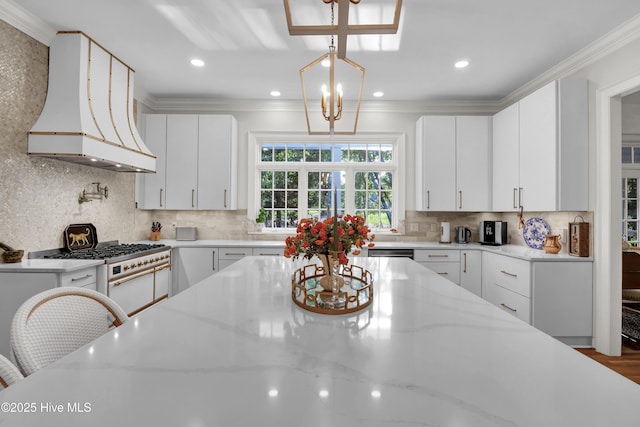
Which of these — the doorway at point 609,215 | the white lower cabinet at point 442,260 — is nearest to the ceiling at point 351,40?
the doorway at point 609,215

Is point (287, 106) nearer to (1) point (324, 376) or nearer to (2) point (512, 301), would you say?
(2) point (512, 301)

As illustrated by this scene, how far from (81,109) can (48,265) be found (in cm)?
123

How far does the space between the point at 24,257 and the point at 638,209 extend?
6.93 meters

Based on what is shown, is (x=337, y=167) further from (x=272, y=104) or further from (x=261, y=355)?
(x=261, y=355)

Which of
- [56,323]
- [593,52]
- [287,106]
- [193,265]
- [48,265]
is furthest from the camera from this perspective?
[287,106]

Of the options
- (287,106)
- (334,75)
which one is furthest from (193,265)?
(334,75)

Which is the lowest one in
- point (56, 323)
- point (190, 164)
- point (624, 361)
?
point (624, 361)

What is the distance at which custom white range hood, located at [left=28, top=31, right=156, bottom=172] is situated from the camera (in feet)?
7.43

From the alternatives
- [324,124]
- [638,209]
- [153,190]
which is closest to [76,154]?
[153,190]

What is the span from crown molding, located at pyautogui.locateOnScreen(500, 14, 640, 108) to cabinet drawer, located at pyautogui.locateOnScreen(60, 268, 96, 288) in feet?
14.8

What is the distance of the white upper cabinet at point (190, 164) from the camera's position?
3.65 meters

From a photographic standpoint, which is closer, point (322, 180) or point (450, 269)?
point (450, 269)

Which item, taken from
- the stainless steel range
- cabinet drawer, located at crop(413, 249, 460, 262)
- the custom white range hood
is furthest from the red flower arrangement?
cabinet drawer, located at crop(413, 249, 460, 262)

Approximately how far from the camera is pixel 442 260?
339 cm
